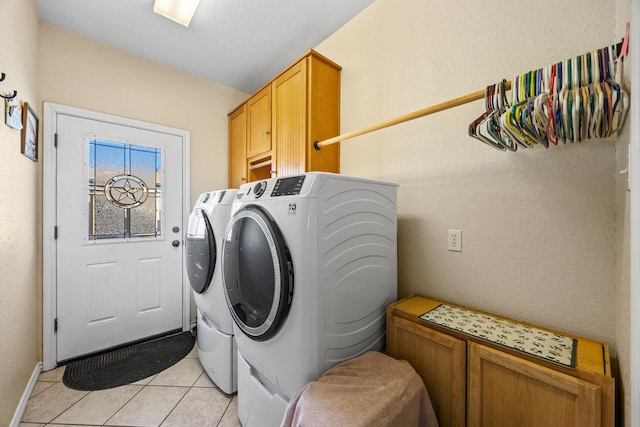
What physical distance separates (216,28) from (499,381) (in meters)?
2.77

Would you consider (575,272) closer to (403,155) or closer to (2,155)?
(403,155)

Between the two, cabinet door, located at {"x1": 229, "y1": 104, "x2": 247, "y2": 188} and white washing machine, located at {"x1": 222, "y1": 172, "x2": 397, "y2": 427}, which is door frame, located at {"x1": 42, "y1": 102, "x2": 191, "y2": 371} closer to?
cabinet door, located at {"x1": 229, "y1": 104, "x2": 247, "y2": 188}

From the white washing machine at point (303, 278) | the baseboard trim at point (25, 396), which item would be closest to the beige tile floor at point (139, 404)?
the baseboard trim at point (25, 396)

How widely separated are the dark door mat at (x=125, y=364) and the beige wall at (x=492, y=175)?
2.02m

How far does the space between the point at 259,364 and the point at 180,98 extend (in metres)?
2.70

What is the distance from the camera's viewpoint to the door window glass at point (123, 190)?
88.0 inches

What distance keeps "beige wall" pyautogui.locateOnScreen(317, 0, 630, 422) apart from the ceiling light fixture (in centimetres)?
119

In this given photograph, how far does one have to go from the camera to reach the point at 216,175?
2957 millimetres

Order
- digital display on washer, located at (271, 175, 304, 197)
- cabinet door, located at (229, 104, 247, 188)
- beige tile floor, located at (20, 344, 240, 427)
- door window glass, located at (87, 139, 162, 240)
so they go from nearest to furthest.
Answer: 1. digital display on washer, located at (271, 175, 304, 197)
2. beige tile floor, located at (20, 344, 240, 427)
3. door window glass, located at (87, 139, 162, 240)
4. cabinet door, located at (229, 104, 247, 188)

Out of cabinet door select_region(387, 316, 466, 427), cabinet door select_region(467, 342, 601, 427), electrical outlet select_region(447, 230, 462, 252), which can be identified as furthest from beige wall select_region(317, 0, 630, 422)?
cabinet door select_region(387, 316, 466, 427)

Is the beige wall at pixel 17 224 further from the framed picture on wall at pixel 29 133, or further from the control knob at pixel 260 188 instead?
the control knob at pixel 260 188

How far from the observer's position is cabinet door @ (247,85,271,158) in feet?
7.64

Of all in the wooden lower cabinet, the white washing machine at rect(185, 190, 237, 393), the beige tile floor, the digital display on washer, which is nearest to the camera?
the wooden lower cabinet

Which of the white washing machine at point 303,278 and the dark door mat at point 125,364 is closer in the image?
the white washing machine at point 303,278
